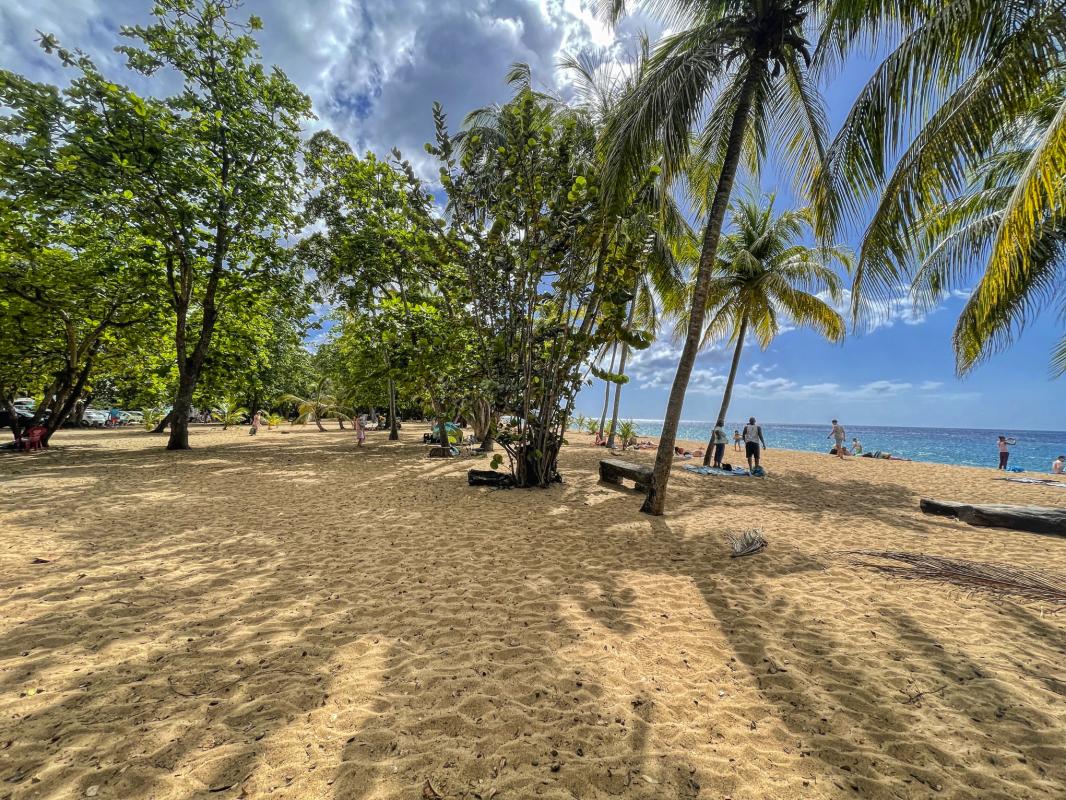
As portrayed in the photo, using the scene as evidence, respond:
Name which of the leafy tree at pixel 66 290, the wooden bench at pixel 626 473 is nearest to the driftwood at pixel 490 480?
the wooden bench at pixel 626 473

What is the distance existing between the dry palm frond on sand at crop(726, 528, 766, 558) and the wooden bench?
302 centimetres

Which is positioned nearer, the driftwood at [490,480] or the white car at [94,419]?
the driftwood at [490,480]

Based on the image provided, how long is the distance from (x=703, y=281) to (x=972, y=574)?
196 inches

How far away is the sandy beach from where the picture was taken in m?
2.04

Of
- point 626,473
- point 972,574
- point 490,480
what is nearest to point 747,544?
point 972,574

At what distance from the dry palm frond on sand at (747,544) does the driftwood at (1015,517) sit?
4.77m

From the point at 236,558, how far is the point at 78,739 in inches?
110

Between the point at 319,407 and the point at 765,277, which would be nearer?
the point at 765,277

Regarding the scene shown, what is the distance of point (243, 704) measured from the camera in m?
2.44

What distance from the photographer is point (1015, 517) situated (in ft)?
22.1

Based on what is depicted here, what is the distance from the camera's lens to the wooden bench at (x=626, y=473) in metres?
9.16

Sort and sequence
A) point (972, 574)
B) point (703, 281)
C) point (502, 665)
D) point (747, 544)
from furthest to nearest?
point (703, 281) → point (747, 544) → point (972, 574) → point (502, 665)

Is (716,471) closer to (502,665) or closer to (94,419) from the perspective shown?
(502,665)

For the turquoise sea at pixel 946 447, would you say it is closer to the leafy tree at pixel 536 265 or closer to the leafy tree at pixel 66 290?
the leafy tree at pixel 536 265
